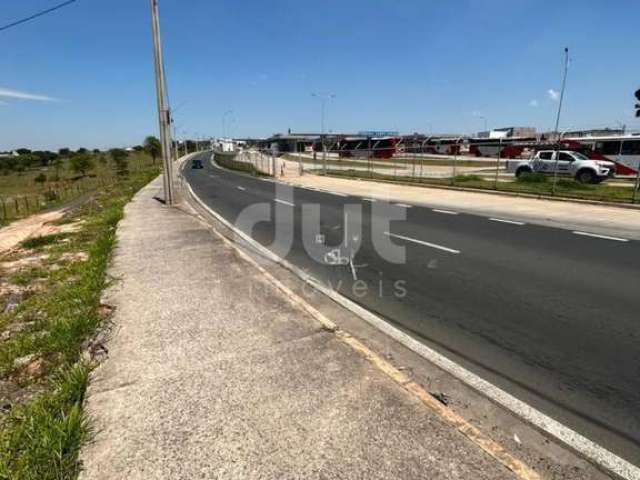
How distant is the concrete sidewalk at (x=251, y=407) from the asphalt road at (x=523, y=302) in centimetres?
111

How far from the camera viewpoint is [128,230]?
34.2ft

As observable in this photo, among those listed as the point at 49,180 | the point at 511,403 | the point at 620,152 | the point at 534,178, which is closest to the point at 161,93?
the point at 511,403

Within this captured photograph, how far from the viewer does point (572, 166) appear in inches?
995

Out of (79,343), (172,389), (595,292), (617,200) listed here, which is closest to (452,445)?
(172,389)

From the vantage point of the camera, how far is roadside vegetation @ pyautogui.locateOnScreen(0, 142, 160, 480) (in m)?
2.52

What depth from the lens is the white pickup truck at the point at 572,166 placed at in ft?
79.1

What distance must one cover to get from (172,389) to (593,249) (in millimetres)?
8585

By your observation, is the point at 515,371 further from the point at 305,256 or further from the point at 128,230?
the point at 128,230

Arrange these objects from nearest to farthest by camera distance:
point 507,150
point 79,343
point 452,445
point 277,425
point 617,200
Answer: point 452,445
point 277,425
point 79,343
point 617,200
point 507,150

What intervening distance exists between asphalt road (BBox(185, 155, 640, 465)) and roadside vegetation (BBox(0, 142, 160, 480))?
3.21 m

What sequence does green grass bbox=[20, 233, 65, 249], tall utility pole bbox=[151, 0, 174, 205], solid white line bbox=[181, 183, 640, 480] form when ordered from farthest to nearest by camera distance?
tall utility pole bbox=[151, 0, 174, 205] → green grass bbox=[20, 233, 65, 249] → solid white line bbox=[181, 183, 640, 480]

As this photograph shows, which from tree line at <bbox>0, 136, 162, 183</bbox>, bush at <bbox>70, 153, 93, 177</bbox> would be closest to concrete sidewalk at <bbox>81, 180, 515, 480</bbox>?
tree line at <bbox>0, 136, 162, 183</bbox>

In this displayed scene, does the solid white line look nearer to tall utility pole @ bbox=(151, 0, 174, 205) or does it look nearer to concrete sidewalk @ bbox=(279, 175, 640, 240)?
concrete sidewalk @ bbox=(279, 175, 640, 240)

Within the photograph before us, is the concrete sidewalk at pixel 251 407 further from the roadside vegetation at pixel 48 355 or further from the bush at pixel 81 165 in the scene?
the bush at pixel 81 165
